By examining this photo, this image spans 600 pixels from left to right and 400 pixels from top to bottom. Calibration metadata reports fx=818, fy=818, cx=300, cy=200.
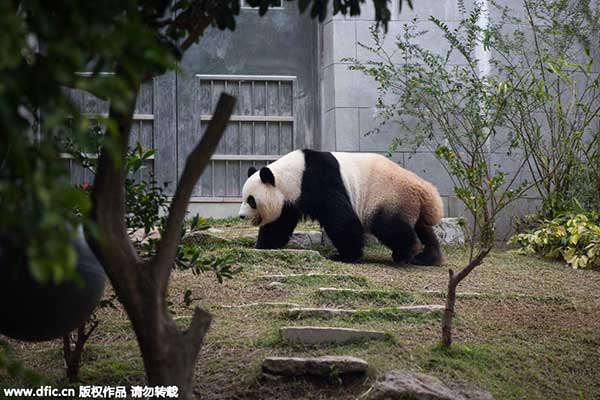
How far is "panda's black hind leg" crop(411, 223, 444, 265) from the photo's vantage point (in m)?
8.83

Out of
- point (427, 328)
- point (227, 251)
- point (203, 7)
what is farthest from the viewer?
point (227, 251)

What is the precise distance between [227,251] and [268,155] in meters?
3.33

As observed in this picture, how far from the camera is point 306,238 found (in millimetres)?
9570

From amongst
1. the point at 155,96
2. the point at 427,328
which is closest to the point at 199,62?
the point at 155,96

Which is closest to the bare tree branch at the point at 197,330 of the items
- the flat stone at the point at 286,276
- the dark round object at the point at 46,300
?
the dark round object at the point at 46,300

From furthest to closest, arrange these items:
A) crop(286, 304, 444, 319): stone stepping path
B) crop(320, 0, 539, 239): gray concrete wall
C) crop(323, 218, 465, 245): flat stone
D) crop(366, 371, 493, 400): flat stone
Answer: crop(320, 0, 539, 239): gray concrete wall
crop(323, 218, 465, 245): flat stone
crop(286, 304, 444, 319): stone stepping path
crop(366, 371, 493, 400): flat stone

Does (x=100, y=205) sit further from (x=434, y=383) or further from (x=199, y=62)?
(x=199, y=62)

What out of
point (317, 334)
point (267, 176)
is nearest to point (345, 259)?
point (267, 176)

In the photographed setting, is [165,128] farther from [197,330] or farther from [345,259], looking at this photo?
[197,330]

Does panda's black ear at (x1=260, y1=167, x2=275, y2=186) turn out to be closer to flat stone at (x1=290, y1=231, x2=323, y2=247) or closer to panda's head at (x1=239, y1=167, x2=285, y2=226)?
panda's head at (x1=239, y1=167, x2=285, y2=226)

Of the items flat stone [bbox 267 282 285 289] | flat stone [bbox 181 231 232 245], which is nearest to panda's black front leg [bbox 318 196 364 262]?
flat stone [bbox 181 231 232 245]

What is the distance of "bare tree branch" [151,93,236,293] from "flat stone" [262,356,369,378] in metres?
1.55

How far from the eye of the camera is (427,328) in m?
6.04

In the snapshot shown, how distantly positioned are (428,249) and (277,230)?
1.67m
